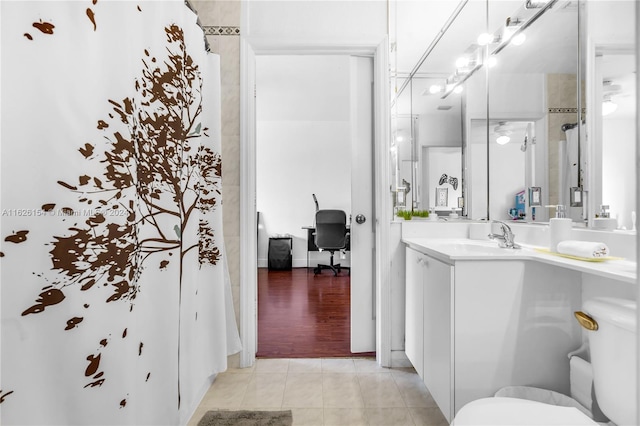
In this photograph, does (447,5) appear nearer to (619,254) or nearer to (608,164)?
(608,164)

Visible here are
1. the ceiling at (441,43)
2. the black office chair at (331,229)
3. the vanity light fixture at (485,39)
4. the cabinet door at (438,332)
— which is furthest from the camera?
the black office chair at (331,229)

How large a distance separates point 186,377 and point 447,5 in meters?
2.72

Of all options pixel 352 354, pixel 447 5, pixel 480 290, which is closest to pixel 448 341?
pixel 480 290

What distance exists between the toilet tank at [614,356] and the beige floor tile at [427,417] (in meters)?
0.74

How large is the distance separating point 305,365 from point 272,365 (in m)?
0.22

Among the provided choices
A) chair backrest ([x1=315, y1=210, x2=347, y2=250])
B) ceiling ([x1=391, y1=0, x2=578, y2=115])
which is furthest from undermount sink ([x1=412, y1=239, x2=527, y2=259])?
chair backrest ([x1=315, y1=210, x2=347, y2=250])

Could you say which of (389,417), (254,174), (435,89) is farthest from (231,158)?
(389,417)

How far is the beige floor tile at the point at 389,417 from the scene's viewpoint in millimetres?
1553

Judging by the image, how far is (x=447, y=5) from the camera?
2.20 metres

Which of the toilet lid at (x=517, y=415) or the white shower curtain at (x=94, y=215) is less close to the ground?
the white shower curtain at (x=94, y=215)

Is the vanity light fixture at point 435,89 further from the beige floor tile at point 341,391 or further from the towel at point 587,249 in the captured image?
the beige floor tile at point 341,391

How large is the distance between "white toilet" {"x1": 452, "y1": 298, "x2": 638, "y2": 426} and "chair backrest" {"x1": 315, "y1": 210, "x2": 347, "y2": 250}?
375 cm

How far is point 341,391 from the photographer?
6.01 feet

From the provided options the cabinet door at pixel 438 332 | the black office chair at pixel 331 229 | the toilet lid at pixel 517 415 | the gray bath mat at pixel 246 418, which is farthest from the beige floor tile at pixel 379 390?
the black office chair at pixel 331 229
